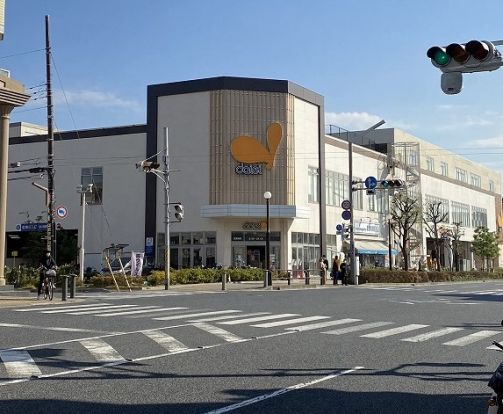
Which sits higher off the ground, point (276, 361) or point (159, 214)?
point (159, 214)

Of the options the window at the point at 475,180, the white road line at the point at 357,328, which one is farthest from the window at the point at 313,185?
the window at the point at 475,180

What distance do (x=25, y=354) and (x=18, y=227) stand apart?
4920cm

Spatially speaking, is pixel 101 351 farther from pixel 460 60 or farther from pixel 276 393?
pixel 460 60

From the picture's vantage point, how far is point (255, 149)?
160 feet

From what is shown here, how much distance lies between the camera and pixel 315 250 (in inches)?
2073

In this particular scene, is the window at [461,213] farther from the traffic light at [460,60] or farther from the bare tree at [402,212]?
the traffic light at [460,60]

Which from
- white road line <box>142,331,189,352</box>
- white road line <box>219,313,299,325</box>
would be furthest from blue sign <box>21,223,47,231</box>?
white road line <box>142,331,189,352</box>

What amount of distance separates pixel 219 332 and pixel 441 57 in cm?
705

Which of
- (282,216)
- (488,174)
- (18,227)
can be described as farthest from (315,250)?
(488,174)

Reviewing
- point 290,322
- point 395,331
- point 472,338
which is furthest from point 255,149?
point 472,338

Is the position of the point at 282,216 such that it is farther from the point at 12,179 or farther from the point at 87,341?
the point at 87,341

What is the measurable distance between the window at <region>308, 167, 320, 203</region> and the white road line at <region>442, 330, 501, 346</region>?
38.8m

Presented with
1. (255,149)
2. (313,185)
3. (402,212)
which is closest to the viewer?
(255,149)

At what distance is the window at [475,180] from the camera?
89750 millimetres
